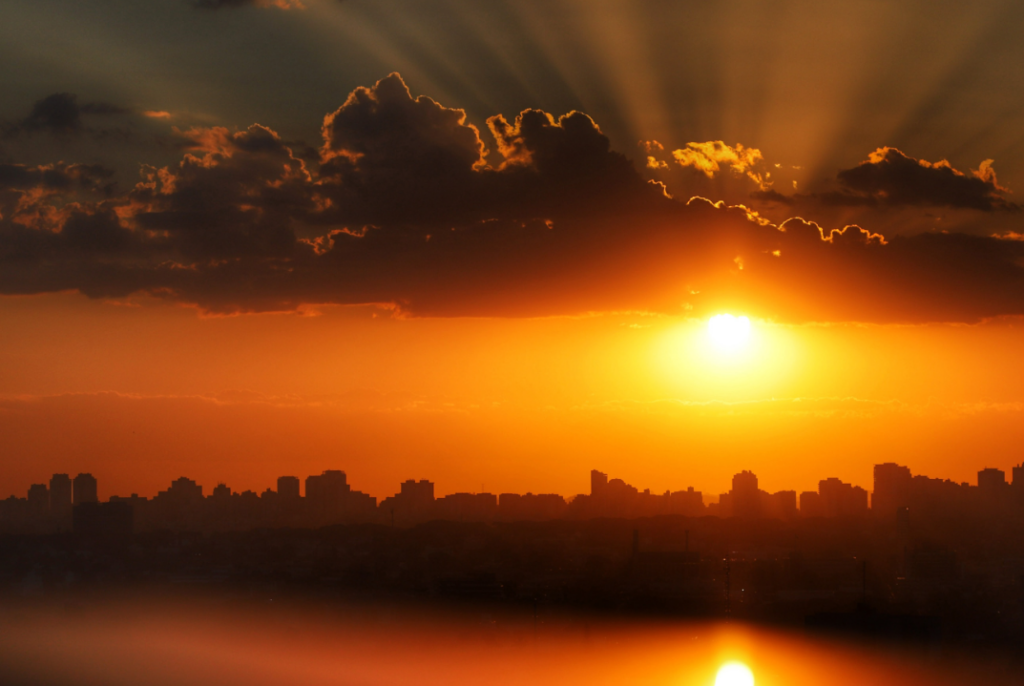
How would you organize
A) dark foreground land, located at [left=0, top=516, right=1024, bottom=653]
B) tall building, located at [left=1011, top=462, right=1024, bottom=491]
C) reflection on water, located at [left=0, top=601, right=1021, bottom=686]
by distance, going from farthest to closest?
tall building, located at [left=1011, top=462, right=1024, bottom=491] → dark foreground land, located at [left=0, top=516, right=1024, bottom=653] → reflection on water, located at [left=0, top=601, right=1021, bottom=686]

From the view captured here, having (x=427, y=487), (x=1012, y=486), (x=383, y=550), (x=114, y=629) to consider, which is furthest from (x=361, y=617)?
(x=1012, y=486)

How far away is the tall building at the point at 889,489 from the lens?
2330 inches

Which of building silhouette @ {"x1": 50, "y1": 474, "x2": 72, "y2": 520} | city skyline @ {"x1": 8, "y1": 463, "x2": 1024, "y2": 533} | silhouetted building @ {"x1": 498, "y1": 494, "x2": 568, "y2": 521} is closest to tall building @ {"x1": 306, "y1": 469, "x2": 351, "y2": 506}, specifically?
city skyline @ {"x1": 8, "y1": 463, "x2": 1024, "y2": 533}

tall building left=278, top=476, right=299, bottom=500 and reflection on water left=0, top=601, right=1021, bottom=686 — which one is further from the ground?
tall building left=278, top=476, right=299, bottom=500

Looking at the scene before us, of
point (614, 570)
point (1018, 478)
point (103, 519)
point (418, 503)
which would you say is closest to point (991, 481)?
point (1018, 478)

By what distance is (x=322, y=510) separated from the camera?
2552 inches

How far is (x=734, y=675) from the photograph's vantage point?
4103 cm

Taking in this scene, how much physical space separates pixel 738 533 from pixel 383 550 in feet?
63.3

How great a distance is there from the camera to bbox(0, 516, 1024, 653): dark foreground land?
4306 cm

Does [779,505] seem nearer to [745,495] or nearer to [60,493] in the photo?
[745,495]

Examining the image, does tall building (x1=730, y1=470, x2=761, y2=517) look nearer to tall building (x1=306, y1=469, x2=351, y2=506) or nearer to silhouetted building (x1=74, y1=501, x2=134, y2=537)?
tall building (x1=306, y1=469, x2=351, y2=506)

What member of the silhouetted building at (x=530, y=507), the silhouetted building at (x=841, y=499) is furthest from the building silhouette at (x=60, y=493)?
the silhouetted building at (x=841, y=499)

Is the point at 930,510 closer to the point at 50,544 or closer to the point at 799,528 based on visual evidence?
the point at 799,528

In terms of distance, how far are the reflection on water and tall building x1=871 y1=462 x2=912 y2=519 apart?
18368mm
